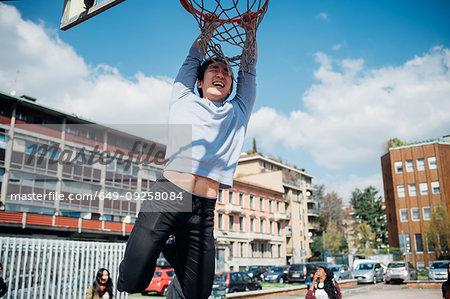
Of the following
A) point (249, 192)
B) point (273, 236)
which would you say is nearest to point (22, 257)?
point (249, 192)

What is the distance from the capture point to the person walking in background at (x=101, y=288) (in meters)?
8.25

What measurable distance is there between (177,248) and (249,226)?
49585 millimetres

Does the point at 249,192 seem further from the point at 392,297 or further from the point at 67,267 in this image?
the point at 67,267

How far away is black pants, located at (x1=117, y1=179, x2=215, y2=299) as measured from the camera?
7.47 feet

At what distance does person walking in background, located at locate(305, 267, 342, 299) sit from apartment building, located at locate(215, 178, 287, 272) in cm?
3328

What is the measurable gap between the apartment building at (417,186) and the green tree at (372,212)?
2416cm

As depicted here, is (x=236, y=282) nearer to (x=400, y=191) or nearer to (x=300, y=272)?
(x=300, y=272)

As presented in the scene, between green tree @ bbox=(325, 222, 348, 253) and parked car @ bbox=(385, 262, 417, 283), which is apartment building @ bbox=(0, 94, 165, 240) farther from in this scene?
green tree @ bbox=(325, 222, 348, 253)

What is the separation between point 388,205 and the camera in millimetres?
55406

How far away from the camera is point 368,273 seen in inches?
1141

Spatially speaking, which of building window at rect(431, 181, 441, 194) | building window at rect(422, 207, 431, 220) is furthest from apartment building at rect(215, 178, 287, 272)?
building window at rect(431, 181, 441, 194)

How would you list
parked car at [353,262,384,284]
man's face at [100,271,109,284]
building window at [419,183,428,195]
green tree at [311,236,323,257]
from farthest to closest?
green tree at [311,236,323,257] < building window at [419,183,428,195] < parked car at [353,262,384,284] < man's face at [100,271,109,284]

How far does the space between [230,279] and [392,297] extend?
8430mm

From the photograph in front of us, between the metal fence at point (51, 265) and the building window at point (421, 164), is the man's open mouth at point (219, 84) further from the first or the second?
the building window at point (421, 164)
